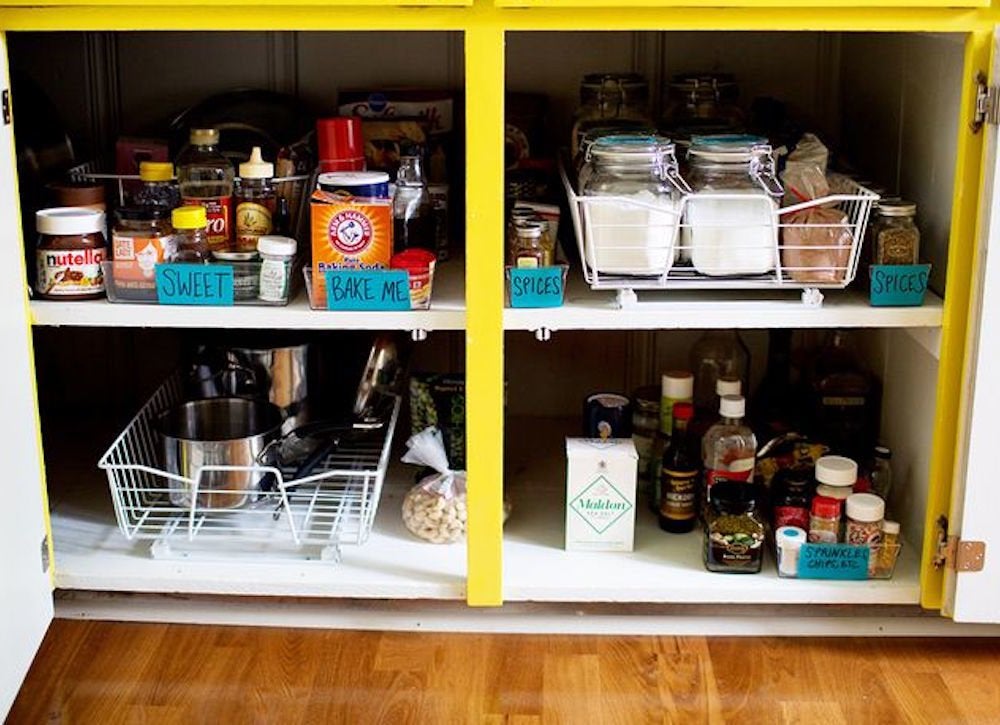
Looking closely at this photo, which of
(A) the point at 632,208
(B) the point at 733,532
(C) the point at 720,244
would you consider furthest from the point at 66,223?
(B) the point at 733,532

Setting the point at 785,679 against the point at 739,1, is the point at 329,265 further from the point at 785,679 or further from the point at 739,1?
the point at 785,679

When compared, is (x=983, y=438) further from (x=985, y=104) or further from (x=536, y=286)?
(x=536, y=286)

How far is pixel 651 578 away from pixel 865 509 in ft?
0.91

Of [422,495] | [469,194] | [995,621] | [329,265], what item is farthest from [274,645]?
[995,621]

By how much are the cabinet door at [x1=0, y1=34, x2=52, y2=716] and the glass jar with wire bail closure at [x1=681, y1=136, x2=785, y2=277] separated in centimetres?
78

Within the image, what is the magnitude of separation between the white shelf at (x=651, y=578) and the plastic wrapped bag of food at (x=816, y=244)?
0.38 metres

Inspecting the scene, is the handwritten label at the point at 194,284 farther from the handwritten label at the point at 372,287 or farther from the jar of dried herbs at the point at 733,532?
the jar of dried herbs at the point at 733,532

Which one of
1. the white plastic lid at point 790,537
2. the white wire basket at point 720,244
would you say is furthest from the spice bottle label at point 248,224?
the white plastic lid at point 790,537

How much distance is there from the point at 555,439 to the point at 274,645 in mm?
632

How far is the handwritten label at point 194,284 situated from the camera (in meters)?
1.73

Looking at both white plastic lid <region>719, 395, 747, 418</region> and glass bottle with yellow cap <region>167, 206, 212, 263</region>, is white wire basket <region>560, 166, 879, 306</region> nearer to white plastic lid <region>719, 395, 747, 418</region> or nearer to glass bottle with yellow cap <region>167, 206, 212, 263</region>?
white plastic lid <region>719, 395, 747, 418</region>

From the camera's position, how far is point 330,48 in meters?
2.20

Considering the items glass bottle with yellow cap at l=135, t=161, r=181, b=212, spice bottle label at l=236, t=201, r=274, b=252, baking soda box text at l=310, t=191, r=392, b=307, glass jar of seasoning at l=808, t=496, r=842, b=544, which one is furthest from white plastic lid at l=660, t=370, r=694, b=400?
glass bottle with yellow cap at l=135, t=161, r=181, b=212

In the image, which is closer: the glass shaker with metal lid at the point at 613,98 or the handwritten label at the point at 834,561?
the handwritten label at the point at 834,561
